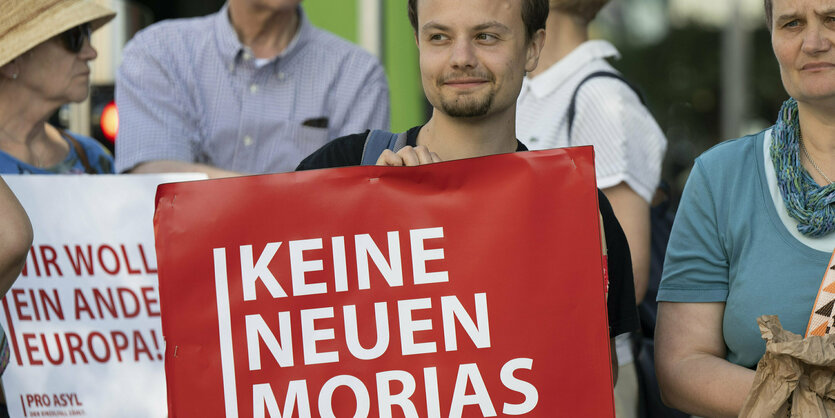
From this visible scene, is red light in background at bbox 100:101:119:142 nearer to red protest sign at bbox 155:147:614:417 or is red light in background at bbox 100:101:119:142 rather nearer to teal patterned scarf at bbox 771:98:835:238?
red protest sign at bbox 155:147:614:417

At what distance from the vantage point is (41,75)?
319 cm

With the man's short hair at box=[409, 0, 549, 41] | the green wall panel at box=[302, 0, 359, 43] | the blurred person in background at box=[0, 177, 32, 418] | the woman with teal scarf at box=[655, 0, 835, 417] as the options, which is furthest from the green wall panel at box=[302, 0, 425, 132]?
the blurred person in background at box=[0, 177, 32, 418]

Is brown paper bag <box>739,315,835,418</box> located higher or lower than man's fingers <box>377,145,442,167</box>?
lower

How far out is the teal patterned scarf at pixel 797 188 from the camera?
2195 mm

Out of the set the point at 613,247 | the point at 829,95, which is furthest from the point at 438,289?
the point at 829,95

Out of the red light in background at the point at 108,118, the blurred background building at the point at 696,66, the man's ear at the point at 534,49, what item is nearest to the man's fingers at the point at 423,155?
the man's ear at the point at 534,49

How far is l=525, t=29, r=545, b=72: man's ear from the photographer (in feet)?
7.68

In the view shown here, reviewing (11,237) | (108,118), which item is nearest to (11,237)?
(11,237)

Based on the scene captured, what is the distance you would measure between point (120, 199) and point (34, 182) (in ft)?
0.75

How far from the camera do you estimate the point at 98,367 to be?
287cm

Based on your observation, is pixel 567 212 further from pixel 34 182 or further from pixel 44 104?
pixel 44 104

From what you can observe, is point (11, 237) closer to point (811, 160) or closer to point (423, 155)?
point (423, 155)

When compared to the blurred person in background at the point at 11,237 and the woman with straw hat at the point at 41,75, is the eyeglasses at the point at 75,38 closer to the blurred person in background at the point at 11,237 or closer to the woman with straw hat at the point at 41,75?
the woman with straw hat at the point at 41,75

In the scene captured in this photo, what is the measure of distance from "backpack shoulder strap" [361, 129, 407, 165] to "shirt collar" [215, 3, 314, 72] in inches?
47.6
